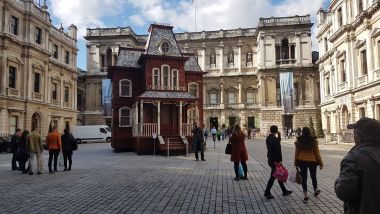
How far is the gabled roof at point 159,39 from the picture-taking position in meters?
25.8

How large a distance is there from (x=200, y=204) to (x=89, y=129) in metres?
37.0

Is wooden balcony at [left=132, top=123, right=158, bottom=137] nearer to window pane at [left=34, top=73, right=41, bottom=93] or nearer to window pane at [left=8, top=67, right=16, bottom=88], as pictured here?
window pane at [left=8, top=67, right=16, bottom=88]

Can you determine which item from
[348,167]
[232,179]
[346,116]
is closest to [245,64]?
[346,116]

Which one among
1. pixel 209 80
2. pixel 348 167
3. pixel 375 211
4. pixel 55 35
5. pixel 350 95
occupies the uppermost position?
pixel 55 35

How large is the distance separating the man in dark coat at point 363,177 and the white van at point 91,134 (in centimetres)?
4184

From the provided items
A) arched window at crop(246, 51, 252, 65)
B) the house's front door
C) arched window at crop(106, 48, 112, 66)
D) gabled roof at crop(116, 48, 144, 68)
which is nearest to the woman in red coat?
the house's front door

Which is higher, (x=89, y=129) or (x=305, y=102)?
(x=305, y=102)

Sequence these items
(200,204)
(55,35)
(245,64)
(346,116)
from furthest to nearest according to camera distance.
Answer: (245,64)
(55,35)
(346,116)
(200,204)

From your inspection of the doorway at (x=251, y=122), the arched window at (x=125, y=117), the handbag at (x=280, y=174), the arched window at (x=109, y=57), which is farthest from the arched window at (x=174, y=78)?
the arched window at (x=109, y=57)

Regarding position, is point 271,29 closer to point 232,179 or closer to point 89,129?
point 89,129

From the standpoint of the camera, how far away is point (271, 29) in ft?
170

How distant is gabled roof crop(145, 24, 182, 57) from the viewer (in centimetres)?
2577

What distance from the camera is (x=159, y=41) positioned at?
2600cm

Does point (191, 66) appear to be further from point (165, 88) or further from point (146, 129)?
point (146, 129)
